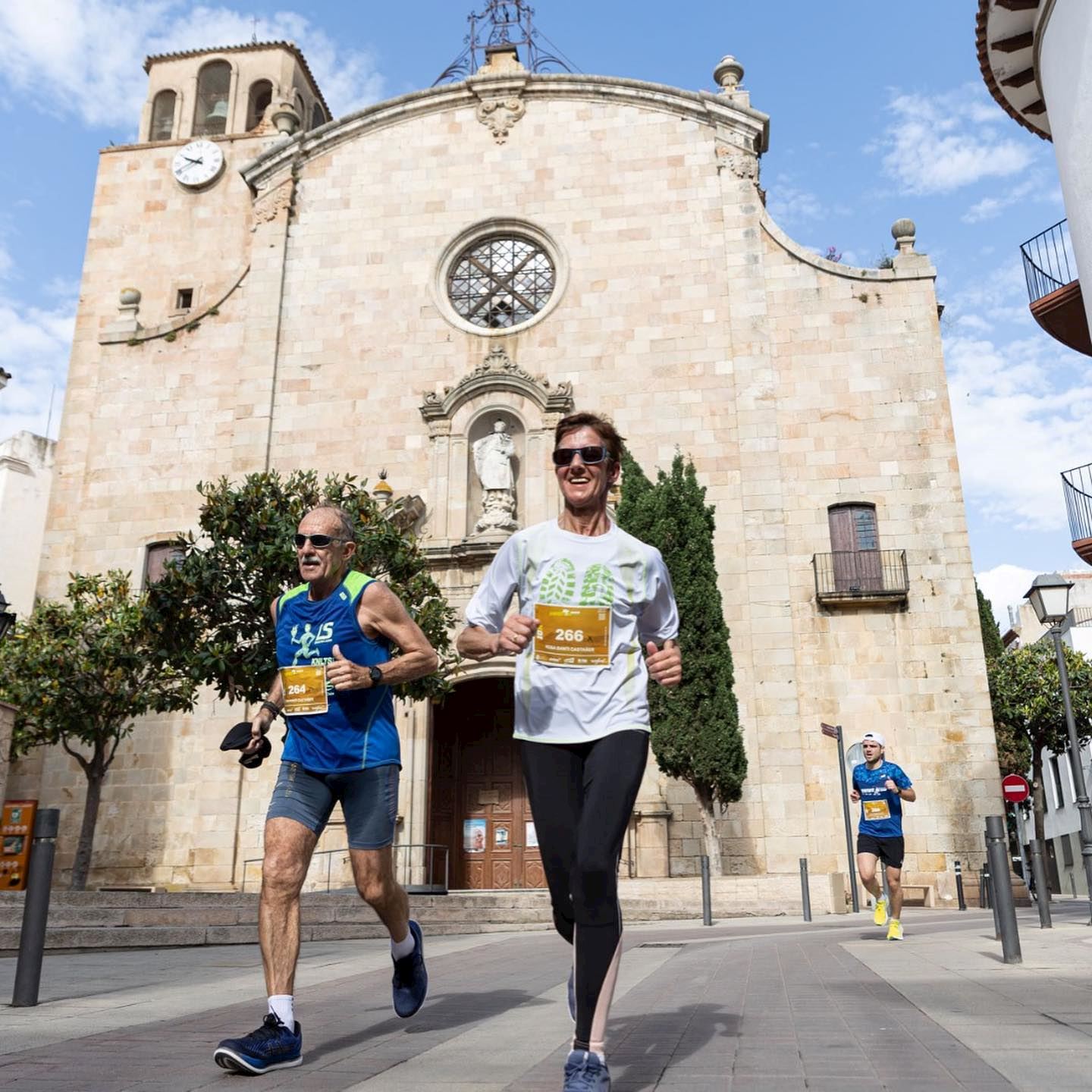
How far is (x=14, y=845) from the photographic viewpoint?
18719 millimetres

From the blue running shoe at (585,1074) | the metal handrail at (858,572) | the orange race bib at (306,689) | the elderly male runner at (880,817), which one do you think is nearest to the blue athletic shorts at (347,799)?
the orange race bib at (306,689)

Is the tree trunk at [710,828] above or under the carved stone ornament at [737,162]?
under

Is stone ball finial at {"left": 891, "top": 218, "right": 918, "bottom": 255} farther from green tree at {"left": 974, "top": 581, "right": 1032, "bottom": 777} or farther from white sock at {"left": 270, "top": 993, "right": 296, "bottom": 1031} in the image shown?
white sock at {"left": 270, "top": 993, "right": 296, "bottom": 1031}

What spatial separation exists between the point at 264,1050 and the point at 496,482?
55.3ft

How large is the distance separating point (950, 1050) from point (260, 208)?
2299cm

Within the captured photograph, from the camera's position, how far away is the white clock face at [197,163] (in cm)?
2600

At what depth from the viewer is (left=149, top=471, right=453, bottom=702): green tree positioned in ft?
49.1

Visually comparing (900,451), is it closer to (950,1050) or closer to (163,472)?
(163,472)

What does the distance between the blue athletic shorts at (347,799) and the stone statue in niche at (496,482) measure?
1556 centimetres

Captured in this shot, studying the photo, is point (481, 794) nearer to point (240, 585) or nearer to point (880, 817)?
point (240, 585)

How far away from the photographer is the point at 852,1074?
3254 mm

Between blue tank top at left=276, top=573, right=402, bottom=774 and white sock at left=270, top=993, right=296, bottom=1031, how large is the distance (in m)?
0.82

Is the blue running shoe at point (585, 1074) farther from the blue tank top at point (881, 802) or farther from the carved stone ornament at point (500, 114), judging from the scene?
the carved stone ornament at point (500, 114)

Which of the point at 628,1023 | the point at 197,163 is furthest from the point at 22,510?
the point at 628,1023
